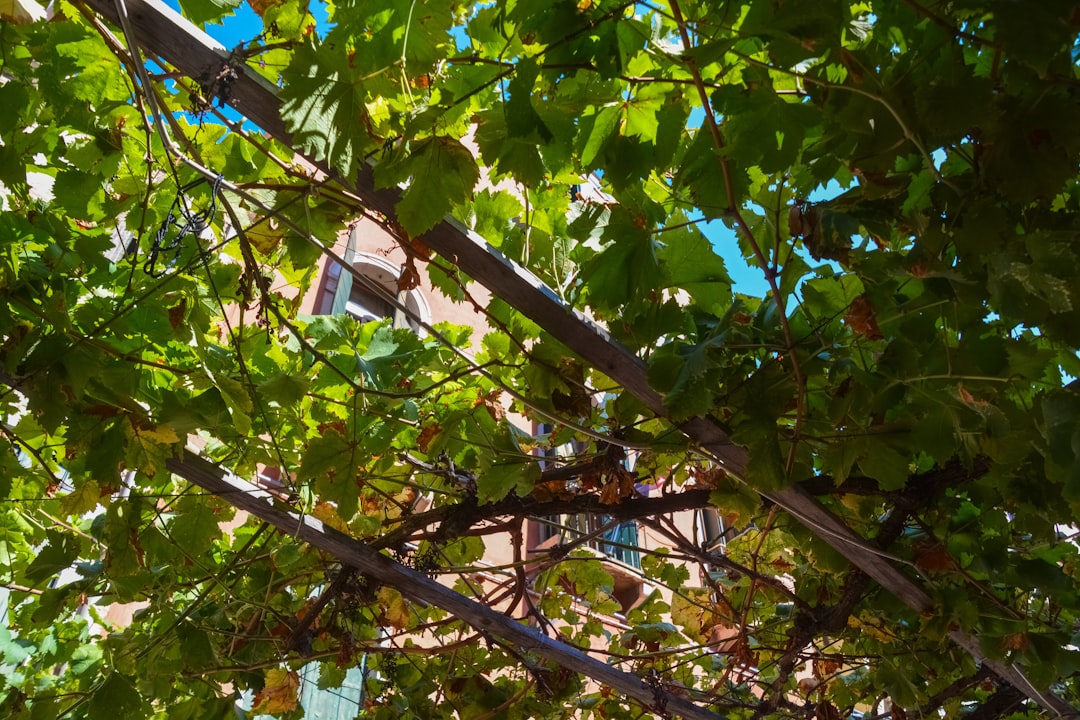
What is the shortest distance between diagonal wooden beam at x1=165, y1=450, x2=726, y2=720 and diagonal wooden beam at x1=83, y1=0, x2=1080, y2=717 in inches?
34.8

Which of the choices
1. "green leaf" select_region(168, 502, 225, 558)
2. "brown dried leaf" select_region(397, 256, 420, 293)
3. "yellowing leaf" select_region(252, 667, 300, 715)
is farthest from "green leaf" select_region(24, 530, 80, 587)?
"brown dried leaf" select_region(397, 256, 420, 293)

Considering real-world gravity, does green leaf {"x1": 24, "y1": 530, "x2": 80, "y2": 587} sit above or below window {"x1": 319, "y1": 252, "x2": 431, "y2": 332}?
below

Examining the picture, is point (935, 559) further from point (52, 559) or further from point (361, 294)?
Result: point (361, 294)

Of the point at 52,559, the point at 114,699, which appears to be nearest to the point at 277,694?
the point at 114,699

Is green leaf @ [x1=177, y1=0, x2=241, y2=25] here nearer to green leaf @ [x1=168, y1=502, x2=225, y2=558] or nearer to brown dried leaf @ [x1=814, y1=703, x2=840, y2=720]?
green leaf @ [x1=168, y1=502, x2=225, y2=558]

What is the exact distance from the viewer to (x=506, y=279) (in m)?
1.30

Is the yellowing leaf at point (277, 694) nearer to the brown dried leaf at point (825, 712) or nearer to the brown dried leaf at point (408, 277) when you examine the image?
the brown dried leaf at point (408, 277)

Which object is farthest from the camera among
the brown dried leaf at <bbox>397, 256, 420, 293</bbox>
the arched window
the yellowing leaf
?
the arched window

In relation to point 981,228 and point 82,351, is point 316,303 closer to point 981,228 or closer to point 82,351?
point 82,351

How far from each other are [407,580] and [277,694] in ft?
2.42

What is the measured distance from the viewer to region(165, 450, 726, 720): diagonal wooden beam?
1886 mm

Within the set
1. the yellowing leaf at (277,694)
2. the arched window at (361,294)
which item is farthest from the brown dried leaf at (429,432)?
the arched window at (361,294)

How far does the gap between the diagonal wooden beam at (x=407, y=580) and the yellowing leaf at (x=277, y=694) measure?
0.59 m

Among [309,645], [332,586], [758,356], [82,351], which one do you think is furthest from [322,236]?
[309,645]
